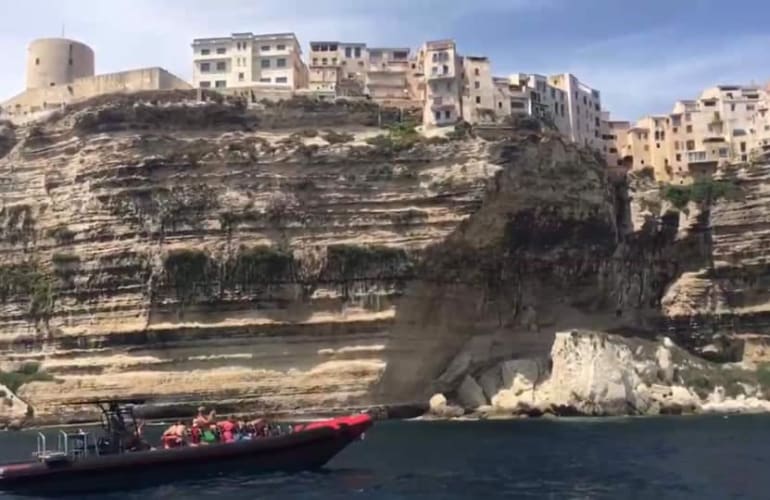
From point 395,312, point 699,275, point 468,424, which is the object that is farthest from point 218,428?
point 699,275

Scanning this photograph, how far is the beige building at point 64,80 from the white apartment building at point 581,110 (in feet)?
89.4

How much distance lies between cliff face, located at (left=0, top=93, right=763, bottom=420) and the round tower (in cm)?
752

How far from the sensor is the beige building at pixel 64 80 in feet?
202

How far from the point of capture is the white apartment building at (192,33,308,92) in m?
67.4

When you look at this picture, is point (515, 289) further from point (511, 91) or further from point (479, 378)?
point (511, 91)

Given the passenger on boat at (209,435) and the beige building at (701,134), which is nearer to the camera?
the passenger on boat at (209,435)

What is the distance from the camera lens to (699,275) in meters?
60.0

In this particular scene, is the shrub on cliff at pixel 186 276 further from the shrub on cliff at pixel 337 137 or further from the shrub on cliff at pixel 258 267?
the shrub on cliff at pixel 337 137

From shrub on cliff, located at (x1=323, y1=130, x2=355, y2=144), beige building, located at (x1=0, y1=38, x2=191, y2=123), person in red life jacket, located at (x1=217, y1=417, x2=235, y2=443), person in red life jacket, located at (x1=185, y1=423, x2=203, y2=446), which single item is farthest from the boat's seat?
beige building, located at (x1=0, y1=38, x2=191, y2=123)

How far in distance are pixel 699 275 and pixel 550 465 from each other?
33890mm

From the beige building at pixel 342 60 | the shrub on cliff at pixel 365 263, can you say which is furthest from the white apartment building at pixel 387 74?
the shrub on cliff at pixel 365 263

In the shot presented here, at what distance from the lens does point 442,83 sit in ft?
208

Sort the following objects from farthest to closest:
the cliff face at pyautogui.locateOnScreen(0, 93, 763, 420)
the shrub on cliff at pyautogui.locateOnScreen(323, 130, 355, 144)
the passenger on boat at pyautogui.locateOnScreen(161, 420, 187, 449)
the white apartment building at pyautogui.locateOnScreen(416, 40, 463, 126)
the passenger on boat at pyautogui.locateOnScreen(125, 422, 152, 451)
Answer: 1. the white apartment building at pyautogui.locateOnScreen(416, 40, 463, 126)
2. the shrub on cliff at pyautogui.locateOnScreen(323, 130, 355, 144)
3. the cliff face at pyautogui.locateOnScreen(0, 93, 763, 420)
4. the passenger on boat at pyautogui.locateOnScreen(161, 420, 187, 449)
5. the passenger on boat at pyautogui.locateOnScreen(125, 422, 152, 451)

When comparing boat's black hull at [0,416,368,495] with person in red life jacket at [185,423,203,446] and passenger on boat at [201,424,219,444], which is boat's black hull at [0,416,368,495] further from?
person in red life jacket at [185,423,203,446]
